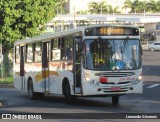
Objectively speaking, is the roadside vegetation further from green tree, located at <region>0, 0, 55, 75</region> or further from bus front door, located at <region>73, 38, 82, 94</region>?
bus front door, located at <region>73, 38, 82, 94</region>

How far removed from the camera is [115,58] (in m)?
18.7

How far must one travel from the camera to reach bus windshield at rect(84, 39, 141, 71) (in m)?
18.6

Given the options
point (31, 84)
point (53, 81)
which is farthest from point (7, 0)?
point (53, 81)

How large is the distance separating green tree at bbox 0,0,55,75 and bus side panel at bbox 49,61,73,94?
16079 millimetres

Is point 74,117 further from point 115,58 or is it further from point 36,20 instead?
point 36,20

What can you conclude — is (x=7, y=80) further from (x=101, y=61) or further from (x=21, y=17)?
(x=101, y=61)

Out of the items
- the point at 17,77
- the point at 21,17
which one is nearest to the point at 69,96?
the point at 17,77

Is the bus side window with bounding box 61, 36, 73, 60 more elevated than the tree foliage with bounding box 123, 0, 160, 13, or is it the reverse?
the tree foliage with bounding box 123, 0, 160, 13

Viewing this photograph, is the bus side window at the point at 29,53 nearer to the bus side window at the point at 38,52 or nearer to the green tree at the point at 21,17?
the bus side window at the point at 38,52

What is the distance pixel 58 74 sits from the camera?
21.0 metres

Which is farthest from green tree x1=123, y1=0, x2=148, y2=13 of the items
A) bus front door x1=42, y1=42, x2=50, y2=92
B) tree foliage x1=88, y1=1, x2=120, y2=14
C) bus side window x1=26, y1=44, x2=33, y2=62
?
bus front door x1=42, y1=42, x2=50, y2=92

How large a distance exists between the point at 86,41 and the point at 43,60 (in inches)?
182

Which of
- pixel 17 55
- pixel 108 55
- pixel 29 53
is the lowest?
pixel 17 55

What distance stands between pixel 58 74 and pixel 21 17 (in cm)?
1807
